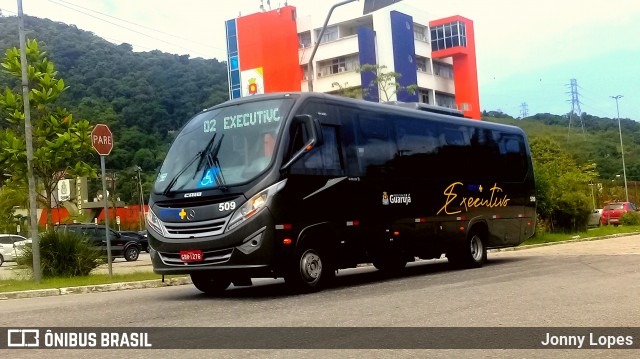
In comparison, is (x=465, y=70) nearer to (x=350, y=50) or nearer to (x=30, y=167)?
(x=350, y=50)

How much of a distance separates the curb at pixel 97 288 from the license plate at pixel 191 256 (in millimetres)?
4005

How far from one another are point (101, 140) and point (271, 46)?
56.5 metres

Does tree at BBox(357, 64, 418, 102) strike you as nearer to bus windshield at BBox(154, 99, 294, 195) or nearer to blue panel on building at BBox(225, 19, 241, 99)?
blue panel on building at BBox(225, 19, 241, 99)

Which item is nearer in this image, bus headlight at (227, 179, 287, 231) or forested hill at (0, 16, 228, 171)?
bus headlight at (227, 179, 287, 231)

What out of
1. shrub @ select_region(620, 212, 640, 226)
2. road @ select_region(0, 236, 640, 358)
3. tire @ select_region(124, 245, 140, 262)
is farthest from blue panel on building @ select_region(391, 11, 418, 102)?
road @ select_region(0, 236, 640, 358)

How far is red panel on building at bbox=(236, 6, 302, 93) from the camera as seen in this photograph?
229ft

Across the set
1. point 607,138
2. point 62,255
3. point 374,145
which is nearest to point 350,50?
point 607,138

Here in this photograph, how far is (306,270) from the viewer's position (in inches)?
444

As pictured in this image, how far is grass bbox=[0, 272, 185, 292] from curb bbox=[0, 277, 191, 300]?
370mm

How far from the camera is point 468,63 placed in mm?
74312

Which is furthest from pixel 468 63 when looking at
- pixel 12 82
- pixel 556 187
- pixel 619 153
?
pixel 12 82

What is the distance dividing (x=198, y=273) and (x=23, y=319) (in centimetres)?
276

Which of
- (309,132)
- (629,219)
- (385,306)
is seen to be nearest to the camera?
(385,306)

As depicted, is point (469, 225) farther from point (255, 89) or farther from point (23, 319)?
point (255, 89)
